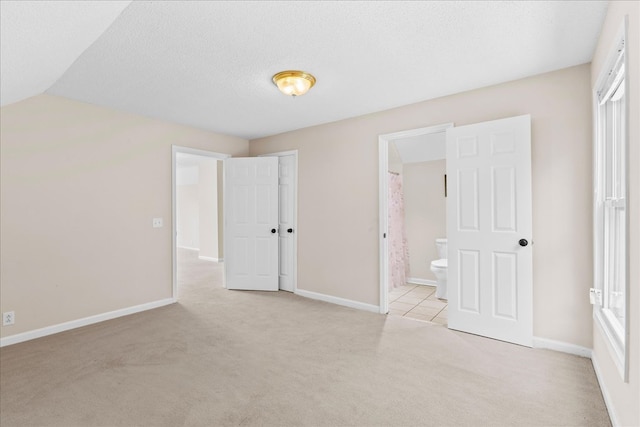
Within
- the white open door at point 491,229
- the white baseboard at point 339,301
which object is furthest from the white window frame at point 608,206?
the white baseboard at point 339,301

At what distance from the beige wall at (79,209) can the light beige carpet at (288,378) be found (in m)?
0.40

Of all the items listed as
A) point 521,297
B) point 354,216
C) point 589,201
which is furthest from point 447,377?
point 354,216

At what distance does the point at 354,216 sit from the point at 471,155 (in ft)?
4.92

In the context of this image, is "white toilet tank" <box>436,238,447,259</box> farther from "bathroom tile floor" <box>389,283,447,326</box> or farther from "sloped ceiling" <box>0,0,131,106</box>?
"sloped ceiling" <box>0,0,131,106</box>

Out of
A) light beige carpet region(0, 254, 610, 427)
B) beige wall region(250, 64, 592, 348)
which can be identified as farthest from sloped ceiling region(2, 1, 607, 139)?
light beige carpet region(0, 254, 610, 427)

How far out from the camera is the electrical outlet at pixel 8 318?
9.42 feet

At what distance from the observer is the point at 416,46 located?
226 cm

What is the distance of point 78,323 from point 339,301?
283 cm

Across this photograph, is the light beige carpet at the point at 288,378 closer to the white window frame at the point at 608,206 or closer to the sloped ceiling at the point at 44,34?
the white window frame at the point at 608,206

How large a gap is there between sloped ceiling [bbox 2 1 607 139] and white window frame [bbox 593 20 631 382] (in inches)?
15.3

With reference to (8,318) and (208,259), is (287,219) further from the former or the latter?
(208,259)

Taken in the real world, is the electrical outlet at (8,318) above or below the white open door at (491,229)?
below

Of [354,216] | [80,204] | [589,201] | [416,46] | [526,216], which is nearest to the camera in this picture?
[416,46]

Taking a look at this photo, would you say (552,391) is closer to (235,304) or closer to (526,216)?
(526,216)
